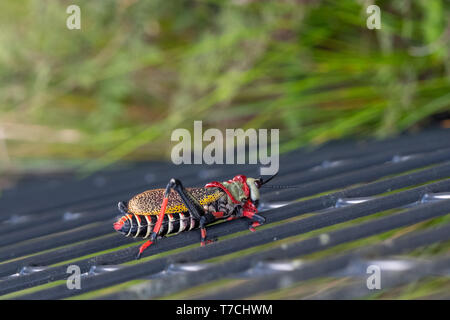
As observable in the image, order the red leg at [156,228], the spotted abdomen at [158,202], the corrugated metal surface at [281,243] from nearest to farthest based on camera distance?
the corrugated metal surface at [281,243], the red leg at [156,228], the spotted abdomen at [158,202]

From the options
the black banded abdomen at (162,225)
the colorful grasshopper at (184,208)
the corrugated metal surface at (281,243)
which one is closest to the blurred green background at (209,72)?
the corrugated metal surface at (281,243)

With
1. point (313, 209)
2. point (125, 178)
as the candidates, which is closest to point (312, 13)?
point (125, 178)

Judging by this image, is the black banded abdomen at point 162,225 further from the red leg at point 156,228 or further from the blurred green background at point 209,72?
the blurred green background at point 209,72

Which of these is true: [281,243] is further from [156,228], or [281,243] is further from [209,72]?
[209,72]

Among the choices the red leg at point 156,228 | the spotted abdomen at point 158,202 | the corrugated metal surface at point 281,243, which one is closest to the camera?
the corrugated metal surface at point 281,243

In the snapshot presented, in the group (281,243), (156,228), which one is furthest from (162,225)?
(281,243)

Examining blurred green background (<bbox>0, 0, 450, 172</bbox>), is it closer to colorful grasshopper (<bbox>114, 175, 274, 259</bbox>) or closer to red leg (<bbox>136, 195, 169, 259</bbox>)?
colorful grasshopper (<bbox>114, 175, 274, 259</bbox>)

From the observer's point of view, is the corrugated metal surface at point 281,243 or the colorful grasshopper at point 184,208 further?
the colorful grasshopper at point 184,208

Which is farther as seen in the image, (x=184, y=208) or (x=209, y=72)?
(x=209, y=72)

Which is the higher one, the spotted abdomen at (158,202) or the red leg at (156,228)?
the spotted abdomen at (158,202)
